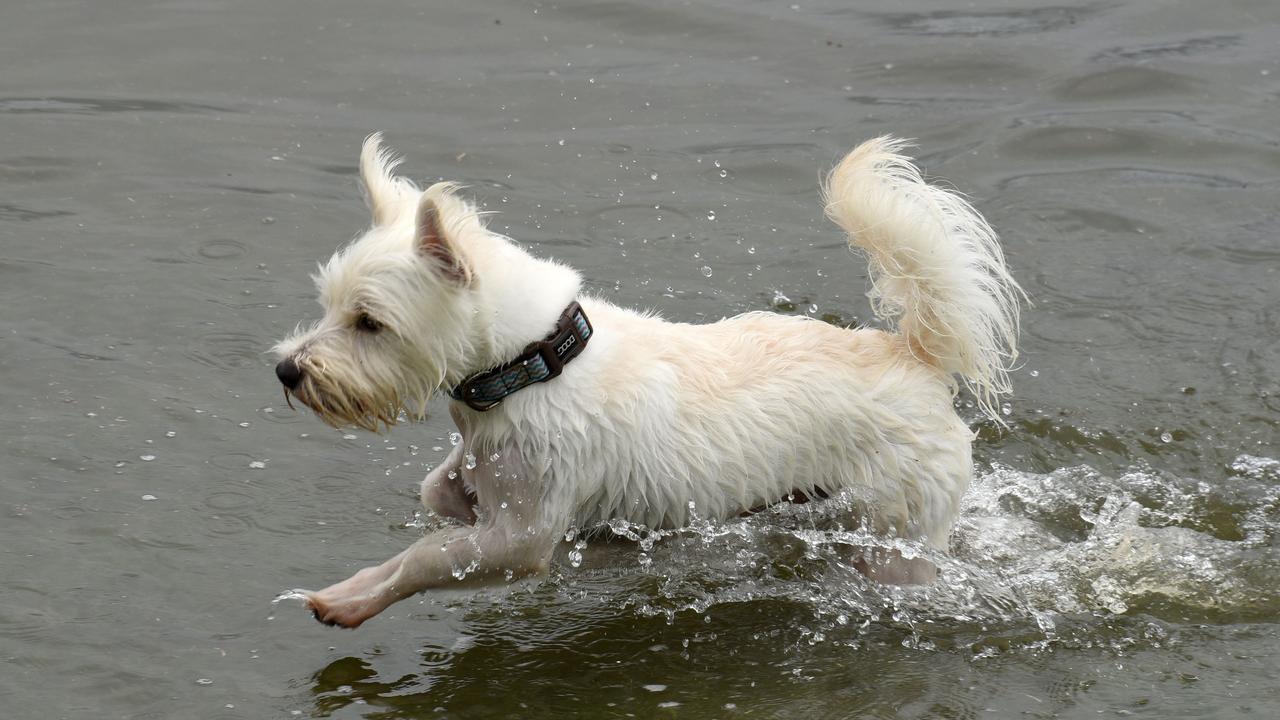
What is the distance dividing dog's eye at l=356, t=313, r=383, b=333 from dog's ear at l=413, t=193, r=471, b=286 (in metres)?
0.27

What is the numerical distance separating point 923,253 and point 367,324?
1.86 m

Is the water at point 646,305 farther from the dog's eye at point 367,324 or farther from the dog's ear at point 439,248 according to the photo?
A: the dog's ear at point 439,248

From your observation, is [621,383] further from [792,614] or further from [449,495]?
[792,614]

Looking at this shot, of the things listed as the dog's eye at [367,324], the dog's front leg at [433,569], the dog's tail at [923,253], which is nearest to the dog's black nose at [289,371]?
the dog's eye at [367,324]

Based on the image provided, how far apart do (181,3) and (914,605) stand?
8.17 meters

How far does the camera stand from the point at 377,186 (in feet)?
16.1

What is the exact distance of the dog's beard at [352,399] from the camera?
449 centimetres

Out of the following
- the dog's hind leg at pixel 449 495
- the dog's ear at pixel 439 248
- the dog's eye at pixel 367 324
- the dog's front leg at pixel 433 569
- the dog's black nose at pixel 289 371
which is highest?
the dog's ear at pixel 439 248

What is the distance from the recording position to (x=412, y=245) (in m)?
4.46

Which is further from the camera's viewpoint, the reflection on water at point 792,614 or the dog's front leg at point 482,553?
the reflection on water at point 792,614

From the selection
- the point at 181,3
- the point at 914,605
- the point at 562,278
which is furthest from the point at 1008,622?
the point at 181,3

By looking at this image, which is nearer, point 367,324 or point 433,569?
point 367,324

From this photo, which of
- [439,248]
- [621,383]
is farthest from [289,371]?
[621,383]

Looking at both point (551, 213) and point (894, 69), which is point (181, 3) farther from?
point (894, 69)
